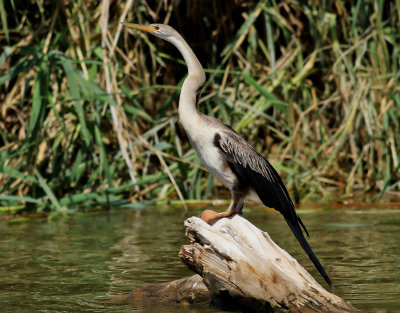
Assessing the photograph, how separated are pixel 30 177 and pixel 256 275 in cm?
349

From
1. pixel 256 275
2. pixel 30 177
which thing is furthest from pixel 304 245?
pixel 30 177

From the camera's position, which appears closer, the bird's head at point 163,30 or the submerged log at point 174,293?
the submerged log at point 174,293

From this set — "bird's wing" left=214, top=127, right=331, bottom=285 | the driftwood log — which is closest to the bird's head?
"bird's wing" left=214, top=127, right=331, bottom=285

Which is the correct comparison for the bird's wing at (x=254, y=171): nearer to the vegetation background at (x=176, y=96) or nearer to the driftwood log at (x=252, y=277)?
the driftwood log at (x=252, y=277)

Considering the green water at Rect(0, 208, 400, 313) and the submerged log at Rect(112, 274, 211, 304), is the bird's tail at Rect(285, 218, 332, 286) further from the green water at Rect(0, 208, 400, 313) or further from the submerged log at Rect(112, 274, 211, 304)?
the submerged log at Rect(112, 274, 211, 304)

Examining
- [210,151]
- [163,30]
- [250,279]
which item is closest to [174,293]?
[250,279]

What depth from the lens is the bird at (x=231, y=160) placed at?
4199mm

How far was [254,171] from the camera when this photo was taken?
4301 mm

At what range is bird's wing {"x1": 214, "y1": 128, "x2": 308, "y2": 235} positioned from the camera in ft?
13.9

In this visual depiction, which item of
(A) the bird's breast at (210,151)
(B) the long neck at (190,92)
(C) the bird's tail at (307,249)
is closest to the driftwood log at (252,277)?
(C) the bird's tail at (307,249)

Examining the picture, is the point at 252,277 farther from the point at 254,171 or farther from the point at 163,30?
the point at 163,30

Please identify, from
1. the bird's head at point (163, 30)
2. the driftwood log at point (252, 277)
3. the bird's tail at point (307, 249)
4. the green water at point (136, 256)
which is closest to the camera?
the driftwood log at point (252, 277)

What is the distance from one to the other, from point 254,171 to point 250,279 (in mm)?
939

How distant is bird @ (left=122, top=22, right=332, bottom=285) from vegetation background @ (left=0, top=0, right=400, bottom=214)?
2.30m
